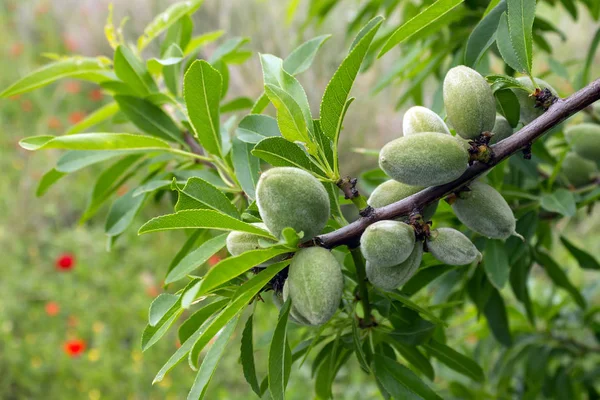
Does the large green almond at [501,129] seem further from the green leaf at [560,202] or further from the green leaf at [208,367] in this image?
the green leaf at [208,367]

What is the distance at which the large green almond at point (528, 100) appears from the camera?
0.67m

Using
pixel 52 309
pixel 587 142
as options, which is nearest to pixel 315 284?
pixel 587 142

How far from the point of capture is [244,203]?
91cm

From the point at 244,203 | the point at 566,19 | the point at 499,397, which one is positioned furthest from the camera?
the point at 566,19

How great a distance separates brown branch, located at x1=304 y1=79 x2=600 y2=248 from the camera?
2.00 feet

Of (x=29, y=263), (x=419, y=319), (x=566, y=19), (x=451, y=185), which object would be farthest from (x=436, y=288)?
(x=566, y=19)

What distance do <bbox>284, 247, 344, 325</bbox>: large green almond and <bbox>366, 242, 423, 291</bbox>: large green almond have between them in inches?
2.5

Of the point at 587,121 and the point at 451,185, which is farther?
the point at 587,121

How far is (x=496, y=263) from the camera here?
0.90 m

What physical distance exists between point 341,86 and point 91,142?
36 centimetres

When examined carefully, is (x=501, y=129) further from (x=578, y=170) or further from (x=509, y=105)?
(x=578, y=170)

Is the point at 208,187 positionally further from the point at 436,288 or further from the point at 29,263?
the point at 29,263

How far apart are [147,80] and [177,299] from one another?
1.65ft

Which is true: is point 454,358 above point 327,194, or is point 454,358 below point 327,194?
below
